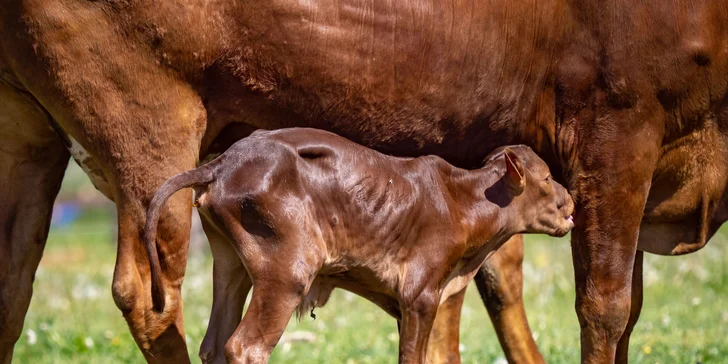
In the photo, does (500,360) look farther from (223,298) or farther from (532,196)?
(223,298)

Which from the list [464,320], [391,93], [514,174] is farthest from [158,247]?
[464,320]

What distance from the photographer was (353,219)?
4.91m

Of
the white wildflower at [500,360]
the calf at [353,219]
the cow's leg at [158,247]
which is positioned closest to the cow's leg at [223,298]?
the calf at [353,219]

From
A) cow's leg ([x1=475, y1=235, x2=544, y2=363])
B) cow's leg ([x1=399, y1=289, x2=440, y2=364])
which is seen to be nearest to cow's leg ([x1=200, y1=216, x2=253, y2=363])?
cow's leg ([x1=399, y1=289, x2=440, y2=364])

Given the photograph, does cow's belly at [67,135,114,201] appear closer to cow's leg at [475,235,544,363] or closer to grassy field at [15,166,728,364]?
cow's leg at [475,235,544,363]

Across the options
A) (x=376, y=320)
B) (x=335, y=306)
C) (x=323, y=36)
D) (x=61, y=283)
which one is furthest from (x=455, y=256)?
(x=61, y=283)

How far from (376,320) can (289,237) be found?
589cm

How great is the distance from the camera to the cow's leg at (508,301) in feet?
21.5

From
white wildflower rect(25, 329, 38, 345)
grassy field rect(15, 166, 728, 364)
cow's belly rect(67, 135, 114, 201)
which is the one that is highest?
cow's belly rect(67, 135, 114, 201)

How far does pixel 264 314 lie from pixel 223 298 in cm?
69

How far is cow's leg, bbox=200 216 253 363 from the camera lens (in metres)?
5.23

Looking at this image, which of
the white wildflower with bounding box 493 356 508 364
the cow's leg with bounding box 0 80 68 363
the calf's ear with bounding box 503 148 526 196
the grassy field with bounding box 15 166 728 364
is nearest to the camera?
the calf's ear with bounding box 503 148 526 196

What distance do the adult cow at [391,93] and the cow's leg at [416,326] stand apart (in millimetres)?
894

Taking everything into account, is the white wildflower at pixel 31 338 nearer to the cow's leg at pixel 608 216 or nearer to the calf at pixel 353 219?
the calf at pixel 353 219
